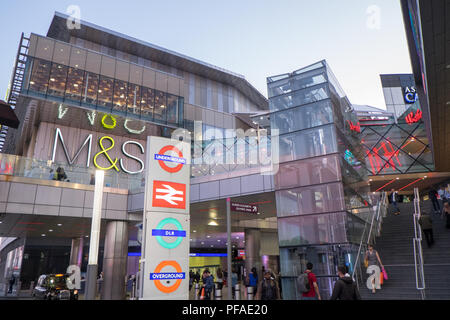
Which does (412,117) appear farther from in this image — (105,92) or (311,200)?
(105,92)

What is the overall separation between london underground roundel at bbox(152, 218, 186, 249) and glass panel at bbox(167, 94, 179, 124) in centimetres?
2628

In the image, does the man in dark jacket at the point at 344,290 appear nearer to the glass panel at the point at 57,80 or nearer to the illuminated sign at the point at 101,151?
the illuminated sign at the point at 101,151

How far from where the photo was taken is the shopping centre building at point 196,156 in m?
13.1

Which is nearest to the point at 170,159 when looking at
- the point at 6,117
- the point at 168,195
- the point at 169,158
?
the point at 169,158

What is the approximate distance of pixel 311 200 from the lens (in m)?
12.9

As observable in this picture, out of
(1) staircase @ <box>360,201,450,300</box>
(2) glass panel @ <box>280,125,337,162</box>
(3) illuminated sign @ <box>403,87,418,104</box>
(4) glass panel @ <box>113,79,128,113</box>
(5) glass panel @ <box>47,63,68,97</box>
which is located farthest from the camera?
(3) illuminated sign @ <box>403,87,418,104</box>

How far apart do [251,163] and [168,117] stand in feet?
58.0

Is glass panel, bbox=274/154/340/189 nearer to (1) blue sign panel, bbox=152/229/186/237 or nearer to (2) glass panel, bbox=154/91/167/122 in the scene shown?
(1) blue sign panel, bbox=152/229/186/237

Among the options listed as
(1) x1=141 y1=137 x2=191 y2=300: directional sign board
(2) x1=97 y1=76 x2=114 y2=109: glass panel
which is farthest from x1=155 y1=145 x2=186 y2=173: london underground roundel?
(2) x1=97 y1=76 x2=114 y2=109: glass panel

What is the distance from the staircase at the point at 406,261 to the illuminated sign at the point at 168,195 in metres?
6.23

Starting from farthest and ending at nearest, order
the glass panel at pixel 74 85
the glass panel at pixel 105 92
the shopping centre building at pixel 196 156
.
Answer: the glass panel at pixel 105 92 → the glass panel at pixel 74 85 → the shopping centre building at pixel 196 156

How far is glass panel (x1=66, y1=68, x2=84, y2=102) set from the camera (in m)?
28.3

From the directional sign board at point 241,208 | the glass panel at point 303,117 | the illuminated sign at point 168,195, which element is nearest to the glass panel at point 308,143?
the glass panel at point 303,117
